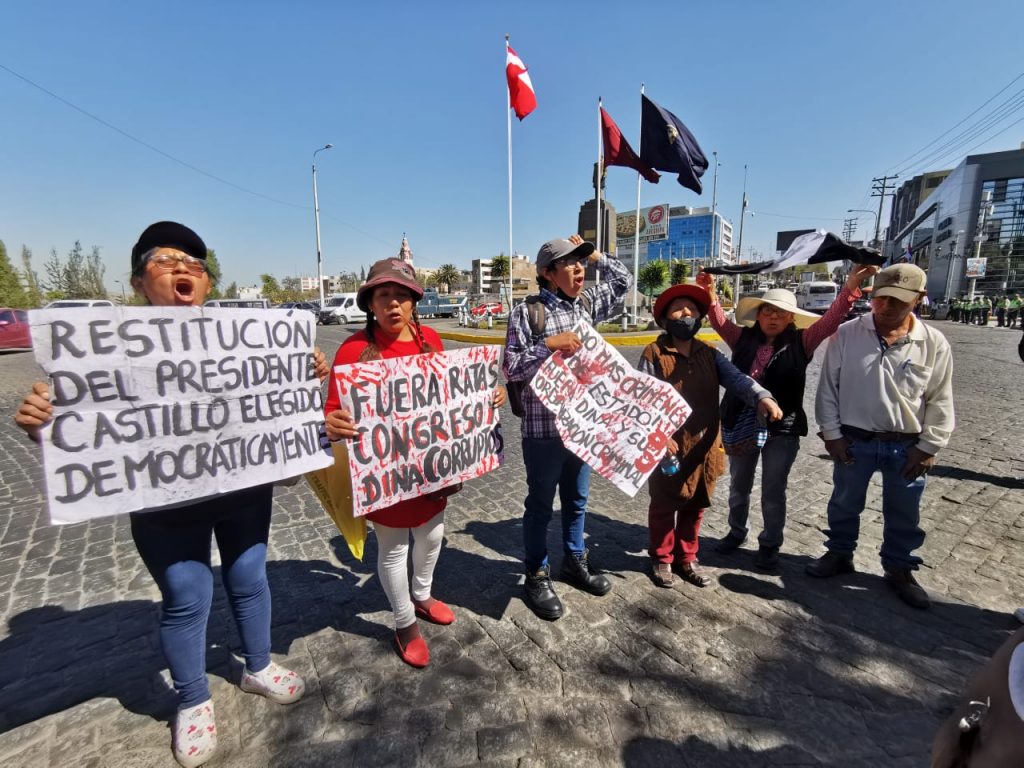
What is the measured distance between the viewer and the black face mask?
2842mm

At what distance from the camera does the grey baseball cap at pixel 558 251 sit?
2.66 m

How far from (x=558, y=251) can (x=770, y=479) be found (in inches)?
81.6

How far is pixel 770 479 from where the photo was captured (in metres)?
3.24

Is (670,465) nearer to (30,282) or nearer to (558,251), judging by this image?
(558,251)

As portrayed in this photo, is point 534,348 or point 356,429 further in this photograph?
point 534,348

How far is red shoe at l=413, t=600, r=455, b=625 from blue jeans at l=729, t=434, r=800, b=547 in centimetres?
207

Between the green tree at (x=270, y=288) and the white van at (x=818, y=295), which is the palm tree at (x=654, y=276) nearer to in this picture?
the white van at (x=818, y=295)

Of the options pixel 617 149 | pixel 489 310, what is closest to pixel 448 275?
pixel 489 310

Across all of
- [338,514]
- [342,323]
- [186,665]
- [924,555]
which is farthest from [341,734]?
[342,323]

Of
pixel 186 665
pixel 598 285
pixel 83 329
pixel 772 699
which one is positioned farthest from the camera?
pixel 598 285

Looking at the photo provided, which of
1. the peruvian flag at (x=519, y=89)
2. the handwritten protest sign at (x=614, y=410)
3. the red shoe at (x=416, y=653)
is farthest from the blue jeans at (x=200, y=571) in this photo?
the peruvian flag at (x=519, y=89)

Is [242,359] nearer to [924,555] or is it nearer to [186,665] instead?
[186,665]

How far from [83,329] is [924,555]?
4.96m

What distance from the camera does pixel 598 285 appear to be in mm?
3197
